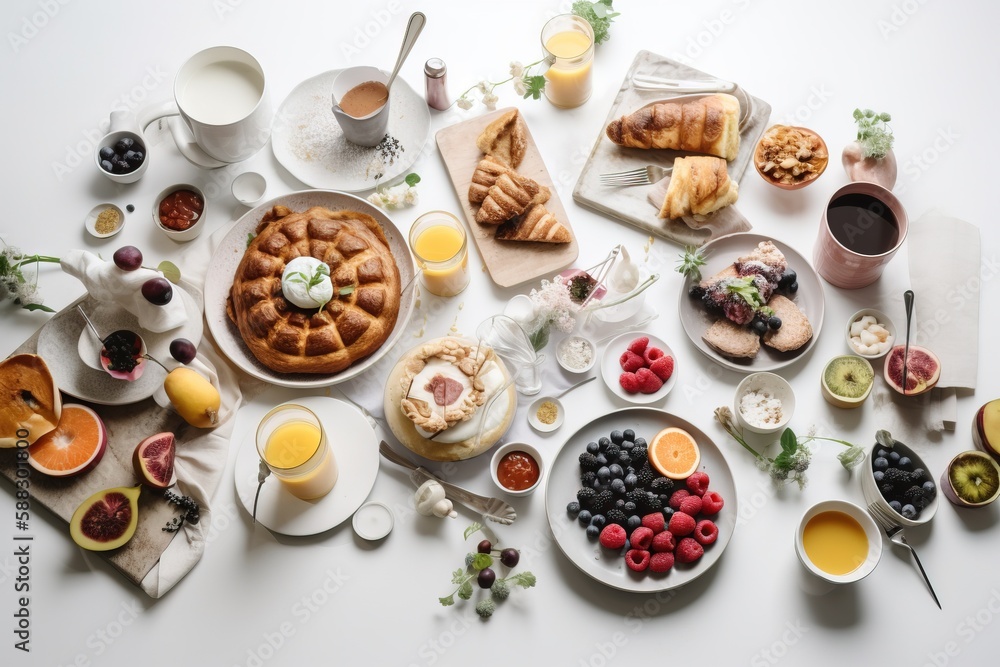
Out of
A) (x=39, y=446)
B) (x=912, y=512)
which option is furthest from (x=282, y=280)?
(x=912, y=512)

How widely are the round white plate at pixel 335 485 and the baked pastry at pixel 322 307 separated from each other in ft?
0.71

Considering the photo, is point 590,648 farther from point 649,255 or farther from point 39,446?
point 39,446

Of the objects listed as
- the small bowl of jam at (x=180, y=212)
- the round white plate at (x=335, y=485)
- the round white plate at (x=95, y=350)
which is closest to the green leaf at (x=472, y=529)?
the round white plate at (x=335, y=485)

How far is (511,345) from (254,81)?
1725 mm

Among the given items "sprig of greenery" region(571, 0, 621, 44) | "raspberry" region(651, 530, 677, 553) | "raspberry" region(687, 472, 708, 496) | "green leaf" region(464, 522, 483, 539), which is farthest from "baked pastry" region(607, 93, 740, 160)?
"green leaf" region(464, 522, 483, 539)

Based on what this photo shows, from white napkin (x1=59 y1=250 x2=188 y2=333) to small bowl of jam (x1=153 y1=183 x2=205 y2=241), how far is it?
1.14 ft

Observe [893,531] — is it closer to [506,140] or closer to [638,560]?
[638,560]

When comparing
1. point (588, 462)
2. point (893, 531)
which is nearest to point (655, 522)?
point (588, 462)

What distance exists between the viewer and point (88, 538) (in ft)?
10.3

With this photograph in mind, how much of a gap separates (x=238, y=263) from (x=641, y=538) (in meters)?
2.16

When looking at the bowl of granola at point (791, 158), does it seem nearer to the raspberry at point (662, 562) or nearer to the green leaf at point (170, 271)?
the raspberry at point (662, 562)

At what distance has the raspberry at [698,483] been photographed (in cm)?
317

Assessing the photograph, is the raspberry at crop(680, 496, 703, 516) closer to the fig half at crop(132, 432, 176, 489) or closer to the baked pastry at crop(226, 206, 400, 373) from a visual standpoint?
the baked pastry at crop(226, 206, 400, 373)

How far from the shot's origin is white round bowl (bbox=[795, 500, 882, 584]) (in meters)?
2.96
